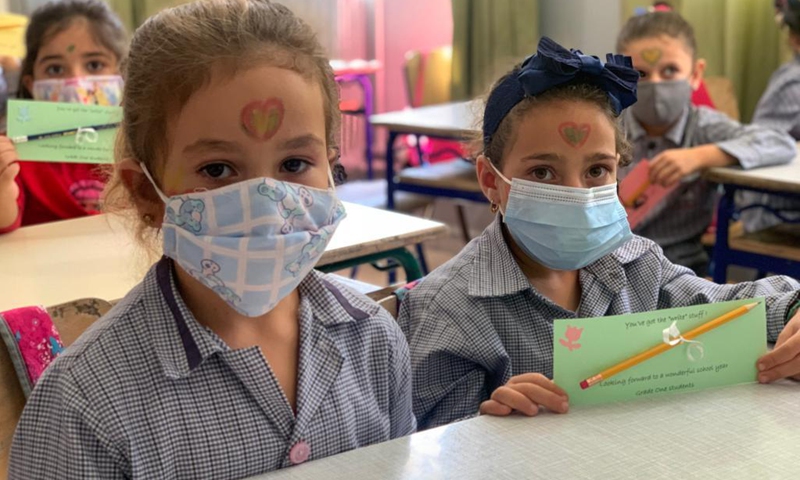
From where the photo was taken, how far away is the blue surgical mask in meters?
1.65

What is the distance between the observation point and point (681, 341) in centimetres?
129

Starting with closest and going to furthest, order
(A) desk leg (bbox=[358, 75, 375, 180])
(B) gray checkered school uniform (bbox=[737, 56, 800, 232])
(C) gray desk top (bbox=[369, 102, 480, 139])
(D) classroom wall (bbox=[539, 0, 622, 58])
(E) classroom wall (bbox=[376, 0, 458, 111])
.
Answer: (B) gray checkered school uniform (bbox=[737, 56, 800, 232]), (C) gray desk top (bbox=[369, 102, 480, 139]), (D) classroom wall (bbox=[539, 0, 622, 58]), (A) desk leg (bbox=[358, 75, 375, 180]), (E) classroom wall (bbox=[376, 0, 458, 111])

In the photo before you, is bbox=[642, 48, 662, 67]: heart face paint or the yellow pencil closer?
the yellow pencil

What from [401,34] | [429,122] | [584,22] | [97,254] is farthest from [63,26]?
[401,34]

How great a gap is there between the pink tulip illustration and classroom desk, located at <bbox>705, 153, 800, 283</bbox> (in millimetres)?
1945

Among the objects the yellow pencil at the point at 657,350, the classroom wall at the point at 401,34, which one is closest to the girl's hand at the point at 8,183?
the yellow pencil at the point at 657,350

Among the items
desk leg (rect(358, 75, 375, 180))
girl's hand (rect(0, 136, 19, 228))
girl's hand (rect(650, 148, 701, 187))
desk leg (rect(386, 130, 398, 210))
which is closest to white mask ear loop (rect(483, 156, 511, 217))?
girl's hand (rect(0, 136, 19, 228))

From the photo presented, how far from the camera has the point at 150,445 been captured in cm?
113

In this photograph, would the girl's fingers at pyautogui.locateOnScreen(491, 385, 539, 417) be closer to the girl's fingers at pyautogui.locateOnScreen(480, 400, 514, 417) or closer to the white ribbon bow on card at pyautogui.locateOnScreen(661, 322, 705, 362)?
the girl's fingers at pyautogui.locateOnScreen(480, 400, 514, 417)

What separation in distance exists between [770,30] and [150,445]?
4116 mm

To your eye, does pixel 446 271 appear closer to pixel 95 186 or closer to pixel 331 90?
pixel 331 90

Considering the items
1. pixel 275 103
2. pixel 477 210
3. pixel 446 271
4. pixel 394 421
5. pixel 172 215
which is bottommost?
pixel 477 210

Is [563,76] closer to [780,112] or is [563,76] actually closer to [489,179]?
[489,179]

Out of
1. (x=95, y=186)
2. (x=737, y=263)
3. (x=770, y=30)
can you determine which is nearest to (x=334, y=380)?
(x=95, y=186)
